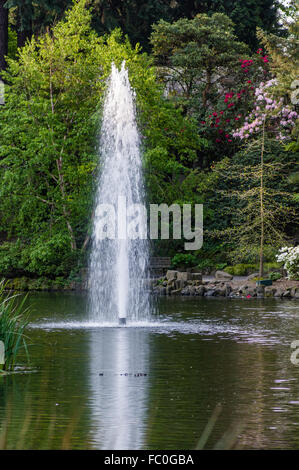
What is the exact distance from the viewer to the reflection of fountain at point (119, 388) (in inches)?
303

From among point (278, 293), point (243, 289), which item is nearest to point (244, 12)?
point (243, 289)

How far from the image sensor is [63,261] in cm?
3056

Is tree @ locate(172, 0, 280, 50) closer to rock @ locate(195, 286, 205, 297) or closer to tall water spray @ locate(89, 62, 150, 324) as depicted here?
tall water spray @ locate(89, 62, 150, 324)

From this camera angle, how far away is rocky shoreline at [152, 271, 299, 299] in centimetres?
2631

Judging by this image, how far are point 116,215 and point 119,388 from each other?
60.6ft

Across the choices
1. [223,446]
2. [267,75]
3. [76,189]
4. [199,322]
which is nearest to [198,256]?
[76,189]

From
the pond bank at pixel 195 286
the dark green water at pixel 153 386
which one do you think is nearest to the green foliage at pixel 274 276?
the pond bank at pixel 195 286

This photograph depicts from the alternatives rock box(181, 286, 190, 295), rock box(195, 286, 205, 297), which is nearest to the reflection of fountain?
rock box(195, 286, 205, 297)

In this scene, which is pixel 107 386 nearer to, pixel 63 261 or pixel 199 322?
pixel 199 322

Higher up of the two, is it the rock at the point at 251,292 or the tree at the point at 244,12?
the tree at the point at 244,12

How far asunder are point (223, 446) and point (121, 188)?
1712 centimetres

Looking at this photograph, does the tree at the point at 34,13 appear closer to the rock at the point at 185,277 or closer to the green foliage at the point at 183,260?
the green foliage at the point at 183,260

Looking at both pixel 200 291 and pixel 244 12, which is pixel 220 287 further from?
pixel 244 12

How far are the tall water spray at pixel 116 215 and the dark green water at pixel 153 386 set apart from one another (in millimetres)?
5667
